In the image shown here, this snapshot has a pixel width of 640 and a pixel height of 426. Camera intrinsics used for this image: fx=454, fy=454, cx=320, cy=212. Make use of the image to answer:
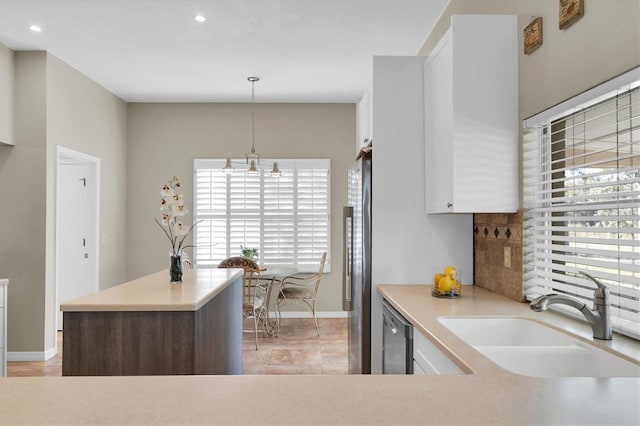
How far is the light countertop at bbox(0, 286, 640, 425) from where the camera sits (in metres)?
0.82

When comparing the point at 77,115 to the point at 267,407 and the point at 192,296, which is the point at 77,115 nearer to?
the point at 192,296

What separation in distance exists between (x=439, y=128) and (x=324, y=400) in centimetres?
203

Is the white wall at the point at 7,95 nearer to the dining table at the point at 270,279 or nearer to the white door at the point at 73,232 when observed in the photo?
the white door at the point at 73,232

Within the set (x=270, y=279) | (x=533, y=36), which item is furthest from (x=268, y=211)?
(x=533, y=36)

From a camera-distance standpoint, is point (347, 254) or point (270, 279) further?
point (270, 279)

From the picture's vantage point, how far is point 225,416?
0.83 meters

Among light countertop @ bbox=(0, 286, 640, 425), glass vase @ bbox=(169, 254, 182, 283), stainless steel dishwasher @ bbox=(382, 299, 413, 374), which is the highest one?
glass vase @ bbox=(169, 254, 182, 283)

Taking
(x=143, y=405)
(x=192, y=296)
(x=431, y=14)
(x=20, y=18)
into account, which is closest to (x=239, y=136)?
(x=20, y=18)

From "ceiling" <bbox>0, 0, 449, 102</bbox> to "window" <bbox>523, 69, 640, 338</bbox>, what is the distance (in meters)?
1.77

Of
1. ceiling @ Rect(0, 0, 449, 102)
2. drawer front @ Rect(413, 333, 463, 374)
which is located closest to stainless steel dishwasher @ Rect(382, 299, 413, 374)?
drawer front @ Rect(413, 333, 463, 374)

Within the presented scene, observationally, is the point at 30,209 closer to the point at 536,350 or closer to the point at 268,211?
the point at 268,211

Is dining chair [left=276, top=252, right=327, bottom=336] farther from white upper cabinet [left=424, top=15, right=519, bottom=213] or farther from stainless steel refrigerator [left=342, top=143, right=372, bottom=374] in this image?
white upper cabinet [left=424, top=15, right=519, bottom=213]

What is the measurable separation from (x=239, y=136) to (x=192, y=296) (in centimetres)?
397

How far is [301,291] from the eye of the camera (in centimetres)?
514
